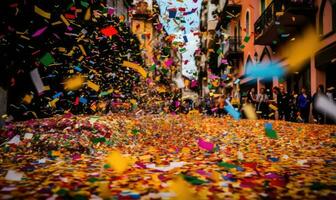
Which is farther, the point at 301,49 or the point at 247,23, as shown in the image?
the point at 247,23

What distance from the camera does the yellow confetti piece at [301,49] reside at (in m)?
→ 15.3

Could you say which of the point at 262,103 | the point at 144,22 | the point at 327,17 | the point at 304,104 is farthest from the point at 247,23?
the point at 144,22

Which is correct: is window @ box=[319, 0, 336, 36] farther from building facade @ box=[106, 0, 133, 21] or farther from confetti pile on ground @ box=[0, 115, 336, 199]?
building facade @ box=[106, 0, 133, 21]

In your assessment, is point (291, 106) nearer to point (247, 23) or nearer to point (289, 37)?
point (289, 37)

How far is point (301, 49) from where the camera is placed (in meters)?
16.7

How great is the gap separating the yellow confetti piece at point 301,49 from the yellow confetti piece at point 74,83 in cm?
885

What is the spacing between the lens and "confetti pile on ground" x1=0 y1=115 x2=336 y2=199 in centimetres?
380

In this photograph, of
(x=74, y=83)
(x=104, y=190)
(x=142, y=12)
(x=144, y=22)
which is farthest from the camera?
(x=144, y=22)

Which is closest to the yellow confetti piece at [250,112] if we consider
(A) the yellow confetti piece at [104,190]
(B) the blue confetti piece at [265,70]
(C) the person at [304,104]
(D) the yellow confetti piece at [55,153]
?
(B) the blue confetti piece at [265,70]

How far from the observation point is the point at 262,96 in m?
16.7

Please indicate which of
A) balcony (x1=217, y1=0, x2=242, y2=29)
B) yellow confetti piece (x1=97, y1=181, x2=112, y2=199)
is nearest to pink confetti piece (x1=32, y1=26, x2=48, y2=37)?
yellow confetti piece (x1=97, y1=181, x2=112, y2=199)

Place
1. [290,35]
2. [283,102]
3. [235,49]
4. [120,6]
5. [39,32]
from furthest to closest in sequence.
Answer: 1. [120,6]
2. [235,49]
3. [290,35]
4. [283,102]
5. [39,32]

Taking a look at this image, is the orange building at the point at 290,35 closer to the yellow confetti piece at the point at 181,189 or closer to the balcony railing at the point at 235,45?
the balcony railing at the point at 235,45

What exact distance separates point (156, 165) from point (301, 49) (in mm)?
13108
